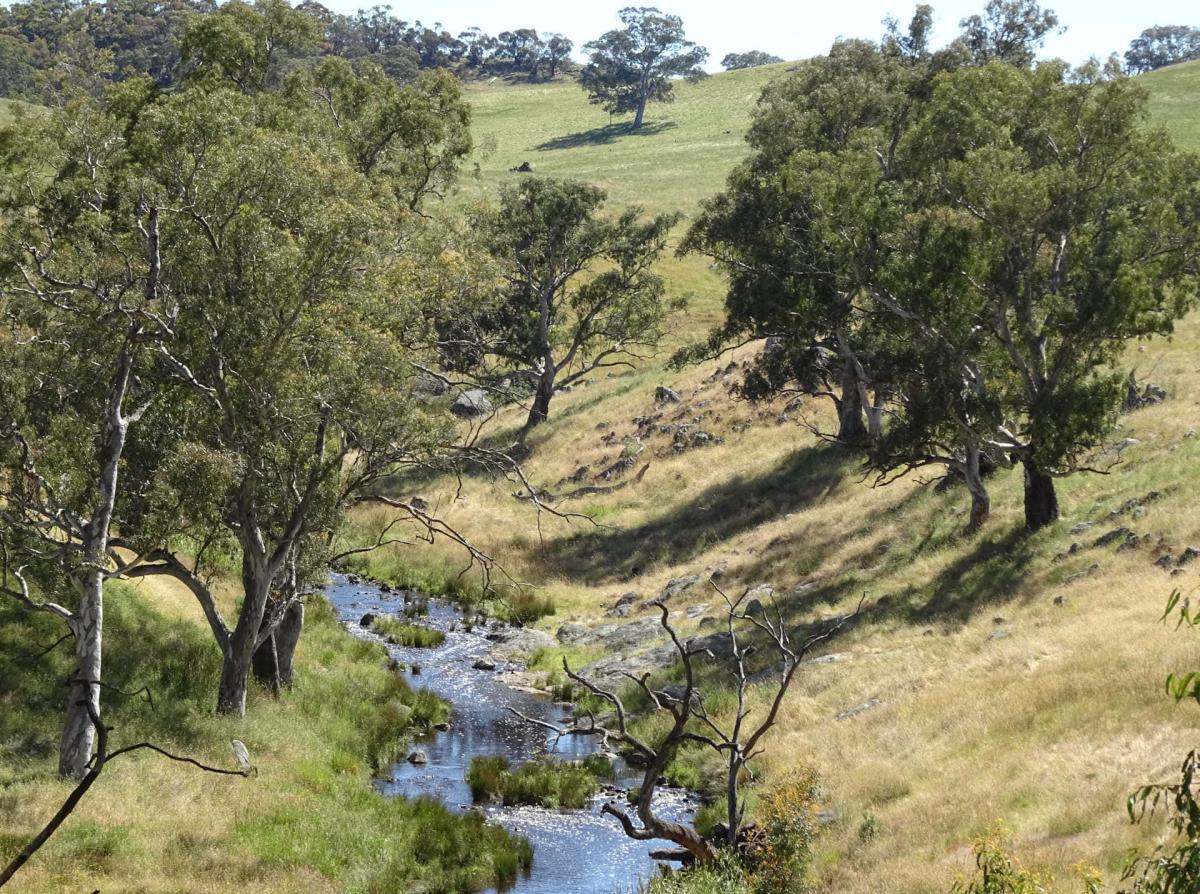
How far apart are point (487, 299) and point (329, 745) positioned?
2866 centimetres

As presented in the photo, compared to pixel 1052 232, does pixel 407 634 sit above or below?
below

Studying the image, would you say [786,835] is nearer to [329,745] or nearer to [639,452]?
[329,745]

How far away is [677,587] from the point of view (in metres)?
40.5

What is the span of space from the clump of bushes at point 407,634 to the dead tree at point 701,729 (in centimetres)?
824

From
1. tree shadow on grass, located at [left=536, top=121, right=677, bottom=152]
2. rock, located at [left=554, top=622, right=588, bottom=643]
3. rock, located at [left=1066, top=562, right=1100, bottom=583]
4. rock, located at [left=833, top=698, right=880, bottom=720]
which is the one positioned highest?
tree shadow on grass, located at [left=536, top=121, right=677, bottom=152]

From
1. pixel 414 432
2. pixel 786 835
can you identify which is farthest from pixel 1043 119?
pixel 786 835

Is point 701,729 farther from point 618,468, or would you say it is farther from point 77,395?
point 618,468

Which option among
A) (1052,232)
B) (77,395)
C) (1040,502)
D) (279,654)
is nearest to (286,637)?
(279,654)

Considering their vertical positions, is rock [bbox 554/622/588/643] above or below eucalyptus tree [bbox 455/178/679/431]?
below

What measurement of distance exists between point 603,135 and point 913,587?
124659 mm

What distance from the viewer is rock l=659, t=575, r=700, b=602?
3997cm

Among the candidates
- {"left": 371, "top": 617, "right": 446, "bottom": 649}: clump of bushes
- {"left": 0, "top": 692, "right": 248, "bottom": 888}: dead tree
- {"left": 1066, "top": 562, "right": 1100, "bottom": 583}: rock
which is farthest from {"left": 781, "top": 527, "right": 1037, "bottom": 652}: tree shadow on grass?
{"left": 0, "top": 692, "right": 248, "bottom": 888}: dead tree

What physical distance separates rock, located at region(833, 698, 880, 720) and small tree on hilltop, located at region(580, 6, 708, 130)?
454ft

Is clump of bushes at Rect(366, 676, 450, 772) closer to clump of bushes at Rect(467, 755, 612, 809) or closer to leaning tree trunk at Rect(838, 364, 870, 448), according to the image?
clump of bushes at Rect(467, 755, 612, 809)
